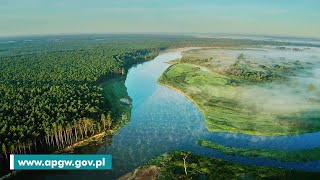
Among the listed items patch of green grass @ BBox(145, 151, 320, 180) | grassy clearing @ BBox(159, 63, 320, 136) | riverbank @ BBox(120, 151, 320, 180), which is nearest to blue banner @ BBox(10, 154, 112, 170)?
riverbank @ BBox(120, 151, 320, 180)

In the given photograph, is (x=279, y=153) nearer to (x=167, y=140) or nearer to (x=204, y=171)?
(x=204, y=171)

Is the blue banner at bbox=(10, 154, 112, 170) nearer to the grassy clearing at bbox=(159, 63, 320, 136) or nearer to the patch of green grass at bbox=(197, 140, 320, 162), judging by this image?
the patch of green grass at bbox=(197, 140, 320, 162)

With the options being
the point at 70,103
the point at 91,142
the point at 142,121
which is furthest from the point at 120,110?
the point at 91,142

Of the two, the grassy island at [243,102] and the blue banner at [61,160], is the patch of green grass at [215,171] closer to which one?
the blue banner at [61,160]

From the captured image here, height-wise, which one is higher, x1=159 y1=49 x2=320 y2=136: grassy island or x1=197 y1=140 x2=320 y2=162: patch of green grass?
x1=159 y1=49 x2=320 y2=136: grassy island

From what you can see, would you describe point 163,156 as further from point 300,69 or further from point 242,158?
point 300,69

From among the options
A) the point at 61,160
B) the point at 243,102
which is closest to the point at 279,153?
the point at 243,102
